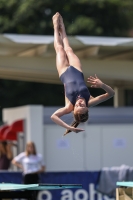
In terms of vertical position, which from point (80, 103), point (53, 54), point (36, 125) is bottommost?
point (80, 103)

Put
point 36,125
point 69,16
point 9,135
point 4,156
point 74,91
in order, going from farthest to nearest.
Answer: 1. point 69,16
2. point 9,135
3. point 36,125
4. point 4,156
5. point 74,91

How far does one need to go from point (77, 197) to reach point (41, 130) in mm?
3382

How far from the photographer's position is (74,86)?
1028 cm

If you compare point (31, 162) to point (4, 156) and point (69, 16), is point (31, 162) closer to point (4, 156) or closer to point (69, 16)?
point (4, 156)

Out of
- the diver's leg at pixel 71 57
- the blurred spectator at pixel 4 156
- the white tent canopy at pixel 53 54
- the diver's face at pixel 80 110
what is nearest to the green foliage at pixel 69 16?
the white tent canopy at pixel 53 54

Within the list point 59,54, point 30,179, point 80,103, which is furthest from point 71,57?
point 30,179

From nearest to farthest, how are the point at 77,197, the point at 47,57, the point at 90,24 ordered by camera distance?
the point at 77,197 → the point at 47,57 → the point at 90,24

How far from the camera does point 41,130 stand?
1772 cm

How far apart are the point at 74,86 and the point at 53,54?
577 cm

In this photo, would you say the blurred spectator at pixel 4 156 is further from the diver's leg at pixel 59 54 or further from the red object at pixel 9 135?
the diver's leg at pixel 59 54

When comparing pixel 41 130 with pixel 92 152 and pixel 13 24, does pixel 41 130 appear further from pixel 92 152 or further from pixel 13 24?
pixel 13 24

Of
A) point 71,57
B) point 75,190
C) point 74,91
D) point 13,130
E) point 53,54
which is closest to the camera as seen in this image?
point 74,91

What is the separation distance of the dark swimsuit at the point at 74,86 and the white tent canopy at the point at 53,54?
4.71 metres

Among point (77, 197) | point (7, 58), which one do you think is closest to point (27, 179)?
point (77, 197)
